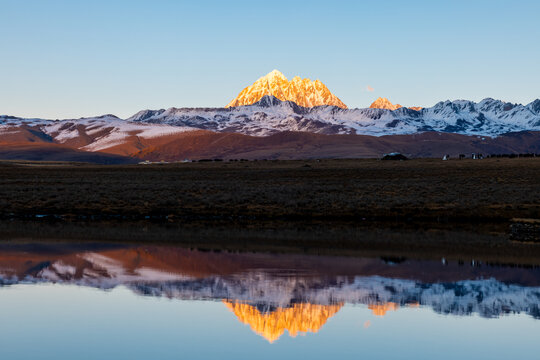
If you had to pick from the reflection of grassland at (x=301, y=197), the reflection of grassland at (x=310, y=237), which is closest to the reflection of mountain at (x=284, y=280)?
the reflection of grassland at (x=310, y=237)

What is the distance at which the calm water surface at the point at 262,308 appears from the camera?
1373 centimetres

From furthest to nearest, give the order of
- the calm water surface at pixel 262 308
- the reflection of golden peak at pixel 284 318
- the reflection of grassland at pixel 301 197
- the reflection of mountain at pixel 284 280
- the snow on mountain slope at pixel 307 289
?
the reflection of grassland at pixel 301 197, the snow on mountain slope at pixel 307 289, the reflection of mountain at pixel 284 280, the reflection of golden peak at pixel 284 318, the calm water surface at pixel 262 308

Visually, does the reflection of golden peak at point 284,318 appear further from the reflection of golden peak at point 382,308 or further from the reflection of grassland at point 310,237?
the reflection of grassland at point 310,237

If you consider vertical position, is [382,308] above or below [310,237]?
above

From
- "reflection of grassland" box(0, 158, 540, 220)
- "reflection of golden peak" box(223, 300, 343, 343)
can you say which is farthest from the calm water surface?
"reflection of grassland" box(0, 158, 540, 220)

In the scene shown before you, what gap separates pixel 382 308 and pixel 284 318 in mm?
2803

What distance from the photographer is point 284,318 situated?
639 inches

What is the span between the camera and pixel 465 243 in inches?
1235

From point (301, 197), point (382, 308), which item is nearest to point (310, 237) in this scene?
point (382, 308)

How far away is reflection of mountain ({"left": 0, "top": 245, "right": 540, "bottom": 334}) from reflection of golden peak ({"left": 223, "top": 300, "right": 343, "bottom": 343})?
0.08ft

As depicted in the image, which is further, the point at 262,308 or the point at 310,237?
the point at 310,237

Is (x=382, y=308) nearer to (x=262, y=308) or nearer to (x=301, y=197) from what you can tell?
(x=262, y=308)

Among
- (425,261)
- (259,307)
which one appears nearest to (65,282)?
(259,307)

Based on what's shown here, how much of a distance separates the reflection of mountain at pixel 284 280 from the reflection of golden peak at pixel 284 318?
0.08ft
